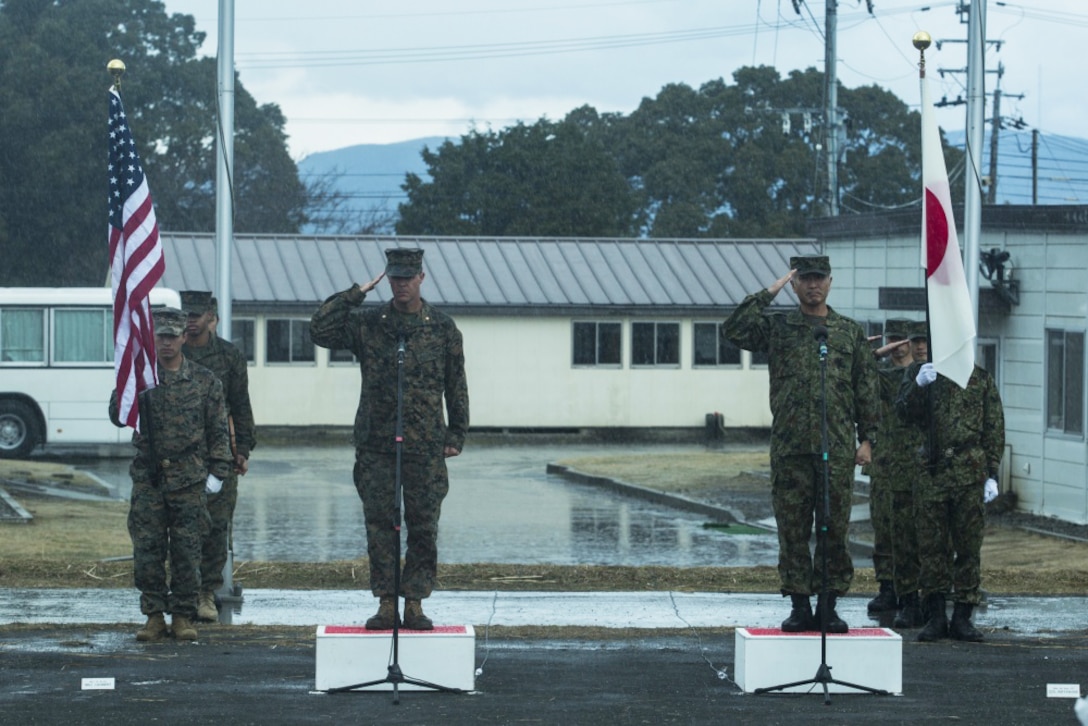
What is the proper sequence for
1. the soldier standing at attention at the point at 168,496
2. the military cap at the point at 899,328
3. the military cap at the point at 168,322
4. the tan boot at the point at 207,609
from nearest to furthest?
the soldier standing at attention at the point at 168,496 < the military cap at the point at 168,322 < the tan boot at the point at 207,609 < the military cap at the point at 899,328

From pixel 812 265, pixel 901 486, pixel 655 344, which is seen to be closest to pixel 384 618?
pixel 812 265

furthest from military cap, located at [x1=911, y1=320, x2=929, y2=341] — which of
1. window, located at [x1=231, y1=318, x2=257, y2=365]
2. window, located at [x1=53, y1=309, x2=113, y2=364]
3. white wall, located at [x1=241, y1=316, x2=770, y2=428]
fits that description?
window, located at [x1=231, y1=318, x2=257, y2=365]

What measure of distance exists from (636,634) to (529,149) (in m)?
50.0

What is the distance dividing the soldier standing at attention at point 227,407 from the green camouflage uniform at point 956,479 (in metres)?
4.48

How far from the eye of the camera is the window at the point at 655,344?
37750 millimetres

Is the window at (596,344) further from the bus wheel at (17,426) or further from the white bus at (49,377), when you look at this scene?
the bus wheel at (17,426)

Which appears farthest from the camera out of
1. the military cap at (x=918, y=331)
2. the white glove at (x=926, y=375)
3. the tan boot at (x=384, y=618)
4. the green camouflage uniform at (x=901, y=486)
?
the military cap at (x=918, y=331)

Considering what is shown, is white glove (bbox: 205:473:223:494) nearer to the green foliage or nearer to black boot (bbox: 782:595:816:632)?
black boot (bbox: 782:595:816:632)

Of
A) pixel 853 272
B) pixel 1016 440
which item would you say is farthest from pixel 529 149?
pixel 1016 440

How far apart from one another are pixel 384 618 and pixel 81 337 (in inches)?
867

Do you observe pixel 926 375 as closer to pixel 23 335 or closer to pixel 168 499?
pixel 168 499

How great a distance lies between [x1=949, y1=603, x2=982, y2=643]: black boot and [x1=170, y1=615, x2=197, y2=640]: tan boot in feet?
15.2

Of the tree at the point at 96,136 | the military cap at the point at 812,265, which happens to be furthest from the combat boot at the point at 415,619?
the tree at the point at 96,136

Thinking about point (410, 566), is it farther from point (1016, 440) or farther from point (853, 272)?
point (853, 272)
